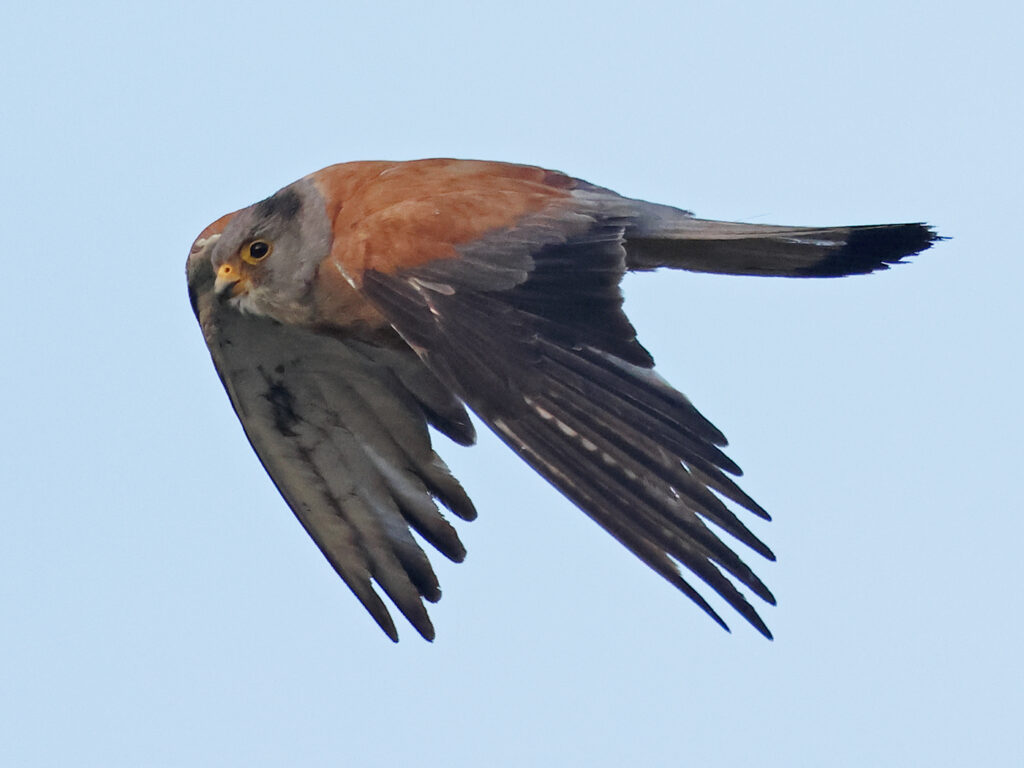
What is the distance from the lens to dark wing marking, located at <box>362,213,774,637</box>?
4996mm

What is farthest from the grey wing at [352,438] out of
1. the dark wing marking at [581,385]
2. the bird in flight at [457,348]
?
the dark wing marking at [581,385]

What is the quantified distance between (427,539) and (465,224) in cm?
164

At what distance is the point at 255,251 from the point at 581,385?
1777 millimetres

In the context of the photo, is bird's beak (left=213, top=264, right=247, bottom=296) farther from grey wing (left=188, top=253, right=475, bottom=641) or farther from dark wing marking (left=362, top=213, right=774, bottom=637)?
dark wing marking (left=362, top=213, right=774, bottom=637)

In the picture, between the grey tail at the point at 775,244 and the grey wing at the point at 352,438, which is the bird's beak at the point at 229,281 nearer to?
A: the grey wing at the point at 352,438

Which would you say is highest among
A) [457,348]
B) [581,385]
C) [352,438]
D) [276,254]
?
[276,254]

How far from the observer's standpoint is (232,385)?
7246 millimetres

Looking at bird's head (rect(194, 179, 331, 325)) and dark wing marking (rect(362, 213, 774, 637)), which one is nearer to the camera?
dark wing marking (rect(362, 213, 774, 637))

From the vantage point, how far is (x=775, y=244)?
639 centimetres

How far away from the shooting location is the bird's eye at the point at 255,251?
21.8 ft

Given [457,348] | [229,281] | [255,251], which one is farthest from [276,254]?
[457,348]

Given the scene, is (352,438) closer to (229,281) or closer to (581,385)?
(229,281)

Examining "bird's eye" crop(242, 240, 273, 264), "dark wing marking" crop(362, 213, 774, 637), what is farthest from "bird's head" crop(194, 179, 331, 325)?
"dark wing marking" crop(362, 213, 774, 637)

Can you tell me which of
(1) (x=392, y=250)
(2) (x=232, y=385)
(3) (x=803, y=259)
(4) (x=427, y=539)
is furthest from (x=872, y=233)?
(2) (x=232, y=385)
